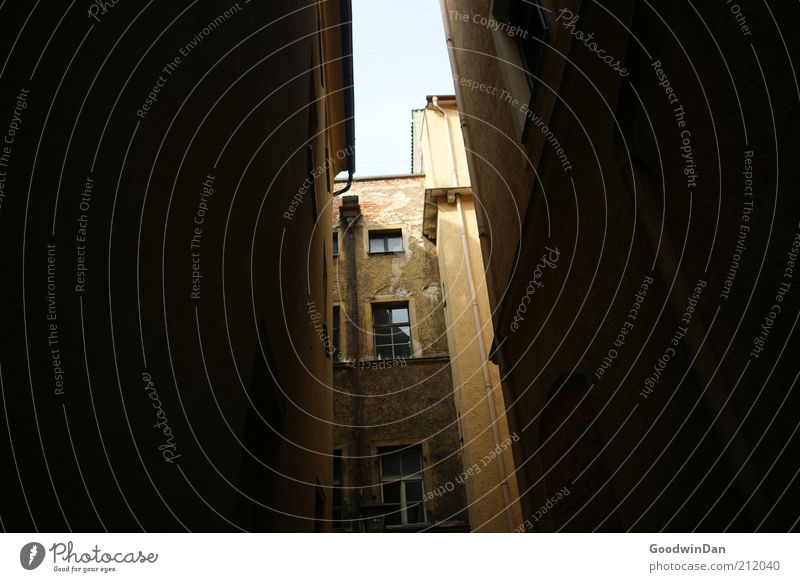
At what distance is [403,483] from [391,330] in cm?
372

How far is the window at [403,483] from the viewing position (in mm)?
11367

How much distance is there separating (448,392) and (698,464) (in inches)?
405

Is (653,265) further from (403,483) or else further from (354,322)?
(354,322)

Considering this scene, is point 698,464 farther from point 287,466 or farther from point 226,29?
point 287,466

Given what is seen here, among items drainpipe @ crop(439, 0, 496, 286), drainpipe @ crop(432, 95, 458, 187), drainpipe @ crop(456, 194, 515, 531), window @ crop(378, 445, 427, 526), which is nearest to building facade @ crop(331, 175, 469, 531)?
window @ crop(378, 445, 427, 526)

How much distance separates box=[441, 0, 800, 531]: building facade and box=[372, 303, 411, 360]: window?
27.6 ft

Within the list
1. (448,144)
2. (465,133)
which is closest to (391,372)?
(448,144)

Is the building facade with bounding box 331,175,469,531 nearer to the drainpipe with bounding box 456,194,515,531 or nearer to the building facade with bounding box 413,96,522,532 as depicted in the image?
the building facade with bounding box 413,96,522,532

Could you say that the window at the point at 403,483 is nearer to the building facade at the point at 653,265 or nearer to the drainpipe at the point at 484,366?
the drainpipe at the point at 484,366

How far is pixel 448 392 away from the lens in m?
12.7

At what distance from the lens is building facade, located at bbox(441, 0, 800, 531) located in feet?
6.52

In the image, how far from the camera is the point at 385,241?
15.6 meters

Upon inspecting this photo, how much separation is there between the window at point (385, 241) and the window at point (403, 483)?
5.43 m

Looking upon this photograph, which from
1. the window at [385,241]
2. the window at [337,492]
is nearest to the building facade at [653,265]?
the window at [337,492]
